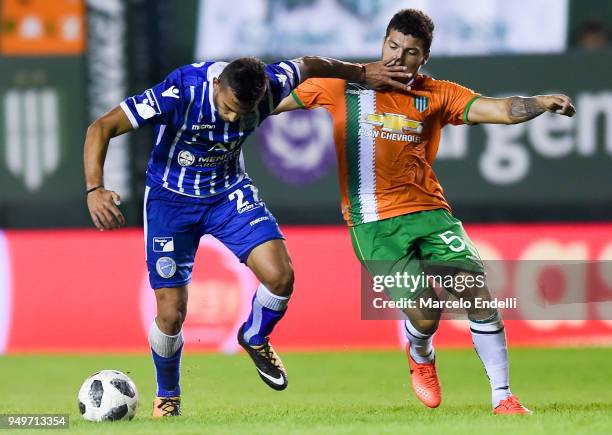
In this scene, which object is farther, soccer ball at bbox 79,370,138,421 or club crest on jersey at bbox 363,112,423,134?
club crest on jersey at bbox 363,112,423,134

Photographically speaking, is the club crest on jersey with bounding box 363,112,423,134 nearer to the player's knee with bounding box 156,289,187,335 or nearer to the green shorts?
the green shorts

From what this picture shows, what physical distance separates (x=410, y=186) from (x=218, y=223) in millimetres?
1080

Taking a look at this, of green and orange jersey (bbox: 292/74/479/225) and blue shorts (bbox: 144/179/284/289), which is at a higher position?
green and orange jersey (bbox: 292/74/479/225)

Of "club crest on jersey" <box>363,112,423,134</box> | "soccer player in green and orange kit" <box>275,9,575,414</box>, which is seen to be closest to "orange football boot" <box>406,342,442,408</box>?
"soccer player in green and orange kit" <box>275,9,575,414</box>

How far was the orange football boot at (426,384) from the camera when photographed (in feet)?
25.9

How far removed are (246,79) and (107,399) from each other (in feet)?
5.88

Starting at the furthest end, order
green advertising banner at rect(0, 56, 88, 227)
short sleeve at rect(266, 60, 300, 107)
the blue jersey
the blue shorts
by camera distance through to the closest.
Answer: green advertising banner at rect(0, 56, 88, 227)
the blue shorts
short sleeve at rect(266, 60, 300, 107)
the blue jersey

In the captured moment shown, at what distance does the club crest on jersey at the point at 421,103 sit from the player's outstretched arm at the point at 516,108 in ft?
0.80

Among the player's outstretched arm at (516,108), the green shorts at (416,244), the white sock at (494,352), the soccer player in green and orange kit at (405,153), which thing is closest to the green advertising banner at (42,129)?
the soccer player in green and orange kit at (405,153)

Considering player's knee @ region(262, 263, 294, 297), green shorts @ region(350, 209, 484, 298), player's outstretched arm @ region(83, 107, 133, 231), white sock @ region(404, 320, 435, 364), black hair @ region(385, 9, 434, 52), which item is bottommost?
white sock @ region(404, 320, 435, 364)

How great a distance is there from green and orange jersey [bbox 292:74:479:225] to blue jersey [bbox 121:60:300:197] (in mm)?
411

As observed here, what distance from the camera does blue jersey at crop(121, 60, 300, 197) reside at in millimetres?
7266

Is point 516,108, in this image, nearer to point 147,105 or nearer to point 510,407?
point 510,407

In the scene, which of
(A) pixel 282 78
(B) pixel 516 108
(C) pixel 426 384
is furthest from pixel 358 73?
(C) pixel 426 384
